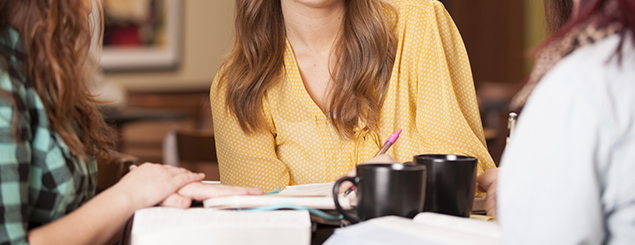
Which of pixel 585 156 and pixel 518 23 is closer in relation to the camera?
pixel 585 156

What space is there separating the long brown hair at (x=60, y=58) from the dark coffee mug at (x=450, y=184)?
1.56 ft

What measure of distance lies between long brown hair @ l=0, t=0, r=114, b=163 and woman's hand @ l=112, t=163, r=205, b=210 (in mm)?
73

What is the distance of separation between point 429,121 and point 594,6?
0.73 m

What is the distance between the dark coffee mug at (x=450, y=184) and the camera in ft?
2.42

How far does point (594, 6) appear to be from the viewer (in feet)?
1.55

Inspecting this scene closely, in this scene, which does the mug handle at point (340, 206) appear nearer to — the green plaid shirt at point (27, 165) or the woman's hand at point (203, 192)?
the woman's hand at point (203, 192)

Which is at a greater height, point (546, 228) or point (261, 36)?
point (261, 36)

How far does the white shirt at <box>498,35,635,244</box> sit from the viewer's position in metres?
0.43

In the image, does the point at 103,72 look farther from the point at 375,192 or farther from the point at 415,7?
the point at 375,192

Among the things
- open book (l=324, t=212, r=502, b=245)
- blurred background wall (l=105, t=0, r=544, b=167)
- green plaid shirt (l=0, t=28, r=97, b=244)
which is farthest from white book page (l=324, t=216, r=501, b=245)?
blurred background wall (l=105, t=0, r=544, b=167)

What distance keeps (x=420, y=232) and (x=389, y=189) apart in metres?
0.10

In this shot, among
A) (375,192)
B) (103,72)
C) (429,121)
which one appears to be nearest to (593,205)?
(375,192)

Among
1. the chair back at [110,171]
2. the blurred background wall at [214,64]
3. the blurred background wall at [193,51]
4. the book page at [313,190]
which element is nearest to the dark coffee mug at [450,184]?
the book page at [313,190]

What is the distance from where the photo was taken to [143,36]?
512cm
